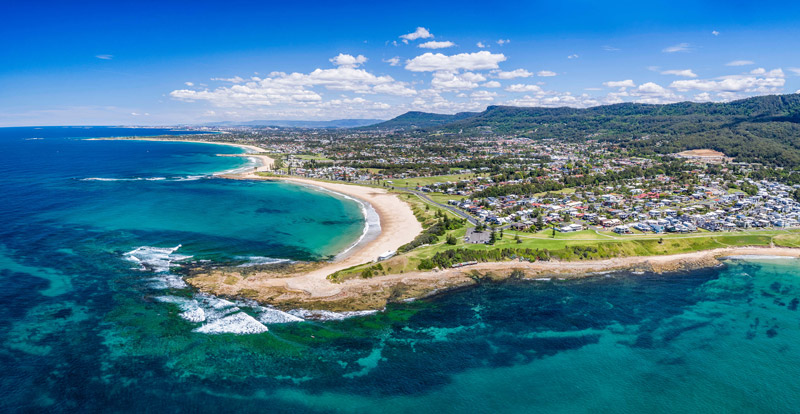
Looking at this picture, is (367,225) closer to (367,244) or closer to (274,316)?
(367,244)

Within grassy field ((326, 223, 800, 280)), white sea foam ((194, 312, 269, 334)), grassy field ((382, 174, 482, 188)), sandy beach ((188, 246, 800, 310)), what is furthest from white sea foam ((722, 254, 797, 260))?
grassy field ((382, 174, 482, 188))

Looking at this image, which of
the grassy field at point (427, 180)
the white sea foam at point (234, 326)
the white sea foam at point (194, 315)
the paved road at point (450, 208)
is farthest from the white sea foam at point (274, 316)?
the grassy field at point (427, 180)

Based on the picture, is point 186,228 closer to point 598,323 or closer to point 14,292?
point 14,292

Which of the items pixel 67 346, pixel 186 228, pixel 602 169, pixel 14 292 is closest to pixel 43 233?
pixel 186 228

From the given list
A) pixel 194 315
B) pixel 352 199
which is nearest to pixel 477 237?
pixel 194 315

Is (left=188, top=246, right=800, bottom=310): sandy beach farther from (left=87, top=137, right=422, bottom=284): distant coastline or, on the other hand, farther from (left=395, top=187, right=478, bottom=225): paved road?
(left=395, top=187, right=478, bottom=225): paved road

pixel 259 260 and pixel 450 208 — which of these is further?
pixel 450 208
